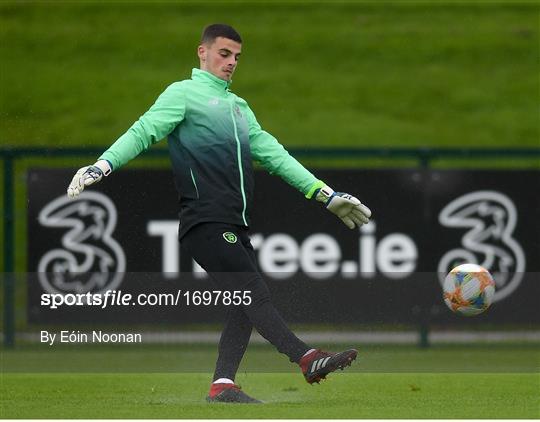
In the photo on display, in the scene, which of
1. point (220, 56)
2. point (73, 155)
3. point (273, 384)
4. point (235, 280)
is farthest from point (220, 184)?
point (73, 155)

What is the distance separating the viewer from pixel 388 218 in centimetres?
1405

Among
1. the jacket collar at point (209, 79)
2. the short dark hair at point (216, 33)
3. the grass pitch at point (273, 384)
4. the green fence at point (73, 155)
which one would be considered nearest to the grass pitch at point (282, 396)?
the grass pitch at point (273, 384)

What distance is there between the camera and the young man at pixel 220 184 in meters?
8.41

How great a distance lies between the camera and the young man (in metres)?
8.41

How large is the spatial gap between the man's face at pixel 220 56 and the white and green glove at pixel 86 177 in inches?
37.4

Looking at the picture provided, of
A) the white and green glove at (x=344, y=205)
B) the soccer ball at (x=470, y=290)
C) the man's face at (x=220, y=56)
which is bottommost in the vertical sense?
the soccer ball at (x=470, y=290)

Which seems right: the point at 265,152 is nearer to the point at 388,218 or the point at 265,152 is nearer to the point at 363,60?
the point at 388,218

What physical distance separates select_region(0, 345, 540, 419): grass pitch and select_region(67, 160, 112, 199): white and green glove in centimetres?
124

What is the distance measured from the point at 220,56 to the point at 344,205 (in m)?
1.16

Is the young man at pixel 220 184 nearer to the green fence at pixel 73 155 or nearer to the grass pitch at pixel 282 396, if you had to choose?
the grass pitch at pixel 282 396

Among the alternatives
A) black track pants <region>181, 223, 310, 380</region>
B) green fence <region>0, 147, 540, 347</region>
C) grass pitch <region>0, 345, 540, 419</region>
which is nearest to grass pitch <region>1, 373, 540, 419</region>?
grass pitch <region>0, 345, 540, 419</region>

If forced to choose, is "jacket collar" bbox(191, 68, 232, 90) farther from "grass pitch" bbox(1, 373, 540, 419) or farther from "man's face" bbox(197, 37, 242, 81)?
"grass pitch" bbox(1, 373, 540, 419)

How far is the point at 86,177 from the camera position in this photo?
8016 millimetres

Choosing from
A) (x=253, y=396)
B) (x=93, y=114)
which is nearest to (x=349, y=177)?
(x=253, y=396)
